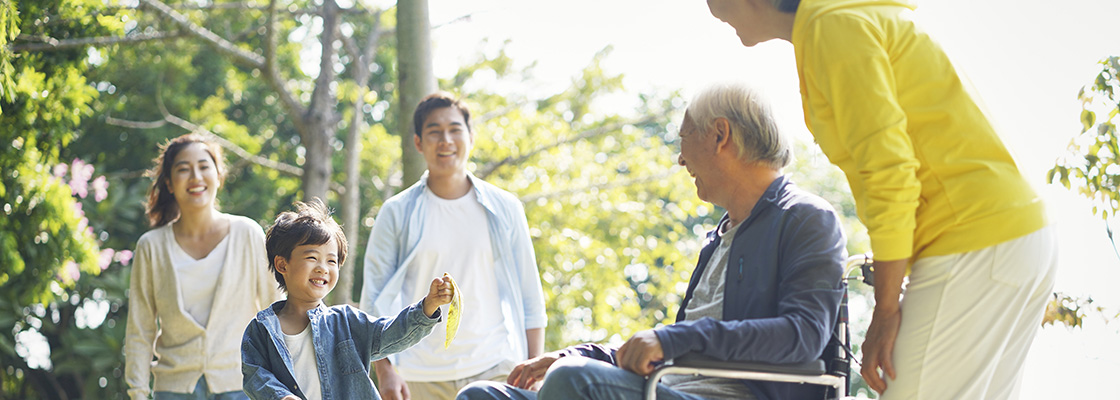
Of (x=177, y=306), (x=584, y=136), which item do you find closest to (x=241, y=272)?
(x=177, y=306)

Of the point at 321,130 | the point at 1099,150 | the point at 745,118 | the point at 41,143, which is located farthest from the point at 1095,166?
the point at 321,130

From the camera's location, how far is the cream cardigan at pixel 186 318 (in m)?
3.08

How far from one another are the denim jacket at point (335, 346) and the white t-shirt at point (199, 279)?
92cm

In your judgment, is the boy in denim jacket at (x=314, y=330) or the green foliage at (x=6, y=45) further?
the green foliage at (x=6, y=45)

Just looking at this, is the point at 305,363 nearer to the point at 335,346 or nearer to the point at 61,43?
the point at 335,346

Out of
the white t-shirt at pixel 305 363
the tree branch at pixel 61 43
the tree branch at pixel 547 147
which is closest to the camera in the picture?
the white t-shirt at pixel 305 363

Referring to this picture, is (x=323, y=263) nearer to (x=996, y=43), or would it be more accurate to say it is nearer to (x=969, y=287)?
(x=969, y=287)

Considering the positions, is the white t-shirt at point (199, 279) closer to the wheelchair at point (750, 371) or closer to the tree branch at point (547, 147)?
the wheelchair at point (750, 371)

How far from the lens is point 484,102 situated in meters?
8.88

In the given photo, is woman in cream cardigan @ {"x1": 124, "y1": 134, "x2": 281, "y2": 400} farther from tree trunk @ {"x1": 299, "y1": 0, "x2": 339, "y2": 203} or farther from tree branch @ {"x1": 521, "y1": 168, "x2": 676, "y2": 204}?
tree branch @ {"x1": 521, "y1": 168, "x2": 676, "y2": 204}

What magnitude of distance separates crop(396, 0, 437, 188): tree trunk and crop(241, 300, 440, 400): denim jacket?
216 cm

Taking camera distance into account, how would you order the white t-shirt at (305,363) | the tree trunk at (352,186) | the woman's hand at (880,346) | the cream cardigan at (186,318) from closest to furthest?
the woman's hand at (880,346), the white t-shirt at (305,363), the cream cardigan at (186,318), the tree trunk at (352,186)

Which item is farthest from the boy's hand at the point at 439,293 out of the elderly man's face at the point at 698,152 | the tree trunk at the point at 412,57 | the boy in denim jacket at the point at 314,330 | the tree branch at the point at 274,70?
the tree branch at the point at 274,70

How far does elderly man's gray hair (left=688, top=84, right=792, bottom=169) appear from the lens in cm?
195
